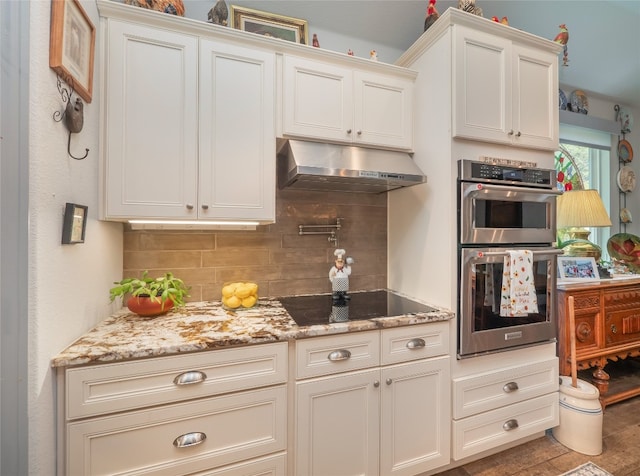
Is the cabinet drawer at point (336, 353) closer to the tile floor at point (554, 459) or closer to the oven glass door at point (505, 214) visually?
the oven glass door at point (505, 214)

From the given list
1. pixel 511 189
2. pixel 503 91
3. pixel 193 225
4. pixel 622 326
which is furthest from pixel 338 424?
pixel 622 326

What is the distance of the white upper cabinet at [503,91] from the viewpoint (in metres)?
1.57

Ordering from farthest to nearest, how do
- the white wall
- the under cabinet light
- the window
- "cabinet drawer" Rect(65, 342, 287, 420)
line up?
the window, the under cabinet light, "cabinet drawer" Rect(65, 342, 287, 420), the white wall

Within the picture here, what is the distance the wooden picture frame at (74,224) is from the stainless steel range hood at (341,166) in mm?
909

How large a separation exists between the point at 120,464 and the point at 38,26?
1.52m

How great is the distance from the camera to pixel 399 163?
5.65 feet

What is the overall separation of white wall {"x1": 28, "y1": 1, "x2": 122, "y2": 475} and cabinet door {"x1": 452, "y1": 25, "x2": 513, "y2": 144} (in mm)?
1747

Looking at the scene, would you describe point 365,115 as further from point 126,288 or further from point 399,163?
point 126,288

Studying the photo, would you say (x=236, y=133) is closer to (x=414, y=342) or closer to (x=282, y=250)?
(x=282, y=250)

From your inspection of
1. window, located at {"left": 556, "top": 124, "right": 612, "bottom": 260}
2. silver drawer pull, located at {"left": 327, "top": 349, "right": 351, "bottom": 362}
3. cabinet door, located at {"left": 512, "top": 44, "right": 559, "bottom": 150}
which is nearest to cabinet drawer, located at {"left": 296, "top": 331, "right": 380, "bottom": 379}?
silver drawer pull, located at {"left": 327, "top": 349, "right": 351, "bottom": 362}

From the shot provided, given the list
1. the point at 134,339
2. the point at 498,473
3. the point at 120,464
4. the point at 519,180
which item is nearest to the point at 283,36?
the point at 519,180

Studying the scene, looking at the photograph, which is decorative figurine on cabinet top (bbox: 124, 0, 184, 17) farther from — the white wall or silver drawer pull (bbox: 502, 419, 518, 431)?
silver drawer pull (bbox: 502, 419, 518, 431)

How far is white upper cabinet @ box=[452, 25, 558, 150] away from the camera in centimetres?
157

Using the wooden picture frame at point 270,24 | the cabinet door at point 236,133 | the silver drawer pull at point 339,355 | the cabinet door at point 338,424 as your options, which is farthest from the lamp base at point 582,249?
the wooden picture frame at point 270,24
